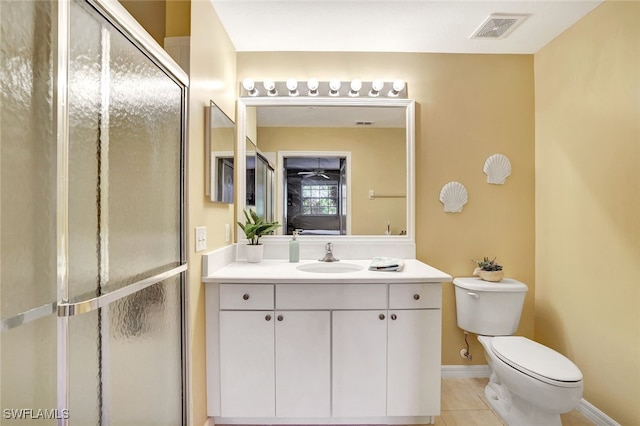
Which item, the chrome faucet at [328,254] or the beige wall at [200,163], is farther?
the chrome faucet at [328,254]

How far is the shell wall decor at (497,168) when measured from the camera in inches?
88.4

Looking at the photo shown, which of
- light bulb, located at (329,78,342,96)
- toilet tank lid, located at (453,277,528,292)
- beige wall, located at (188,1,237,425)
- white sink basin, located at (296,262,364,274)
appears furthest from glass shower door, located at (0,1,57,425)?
toilet tank lid, located at (453,277,528,292)

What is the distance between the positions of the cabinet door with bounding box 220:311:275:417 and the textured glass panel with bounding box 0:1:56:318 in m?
1.04

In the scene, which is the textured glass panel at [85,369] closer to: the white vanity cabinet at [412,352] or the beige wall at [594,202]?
the white vanity cabinet at [412,352]

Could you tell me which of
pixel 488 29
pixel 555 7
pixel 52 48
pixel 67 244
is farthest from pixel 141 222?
pixel 555 7

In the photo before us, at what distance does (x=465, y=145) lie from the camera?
2.26 meters

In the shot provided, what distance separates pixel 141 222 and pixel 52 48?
1.81 ft

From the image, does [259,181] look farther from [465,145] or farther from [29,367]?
[29,367]

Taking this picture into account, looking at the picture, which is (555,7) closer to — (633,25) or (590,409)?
(633,25)

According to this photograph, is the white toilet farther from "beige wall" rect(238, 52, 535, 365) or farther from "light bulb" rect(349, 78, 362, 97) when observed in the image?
"light bulb" rect(349, 78, 362, 97)

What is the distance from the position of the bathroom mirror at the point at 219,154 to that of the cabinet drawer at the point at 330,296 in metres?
0.65

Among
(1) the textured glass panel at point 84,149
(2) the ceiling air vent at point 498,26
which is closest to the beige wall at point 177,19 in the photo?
(1) the textured glass panel at point 84,149

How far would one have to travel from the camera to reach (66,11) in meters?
0.75

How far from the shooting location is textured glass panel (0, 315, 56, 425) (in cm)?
65
